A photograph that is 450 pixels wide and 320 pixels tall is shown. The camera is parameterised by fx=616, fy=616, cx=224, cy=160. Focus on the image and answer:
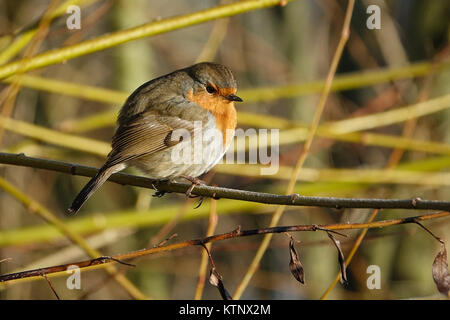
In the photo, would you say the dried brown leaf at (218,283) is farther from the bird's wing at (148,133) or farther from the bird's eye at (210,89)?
the bird's eye at (210,89)

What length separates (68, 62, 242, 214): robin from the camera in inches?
128

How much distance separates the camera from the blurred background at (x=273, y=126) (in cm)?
395

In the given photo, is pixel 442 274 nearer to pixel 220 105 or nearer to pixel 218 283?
pixel 218 283

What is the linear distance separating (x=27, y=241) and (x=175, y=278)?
117 inches

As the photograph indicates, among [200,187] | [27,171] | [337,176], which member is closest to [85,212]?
[27,171]

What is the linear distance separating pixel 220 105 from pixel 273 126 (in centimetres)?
42

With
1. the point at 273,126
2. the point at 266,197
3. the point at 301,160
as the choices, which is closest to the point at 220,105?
the point at 273,126

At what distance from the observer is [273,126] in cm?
378

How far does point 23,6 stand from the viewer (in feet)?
17.2

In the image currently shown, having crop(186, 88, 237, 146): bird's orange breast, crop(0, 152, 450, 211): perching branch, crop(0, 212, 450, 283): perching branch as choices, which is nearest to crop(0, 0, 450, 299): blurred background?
crop(186, 88, 237, 146): bird's orange breast

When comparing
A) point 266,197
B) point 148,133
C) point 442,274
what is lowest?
point 442,274

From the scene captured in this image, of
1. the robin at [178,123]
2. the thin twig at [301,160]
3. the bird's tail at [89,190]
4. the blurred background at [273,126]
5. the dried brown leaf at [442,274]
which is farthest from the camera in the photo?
the blurred background at [273,126]

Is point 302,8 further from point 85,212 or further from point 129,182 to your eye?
point 129,182

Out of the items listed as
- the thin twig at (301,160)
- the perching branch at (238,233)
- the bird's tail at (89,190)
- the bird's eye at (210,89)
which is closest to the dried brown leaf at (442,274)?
the perching branch at (238,233)
